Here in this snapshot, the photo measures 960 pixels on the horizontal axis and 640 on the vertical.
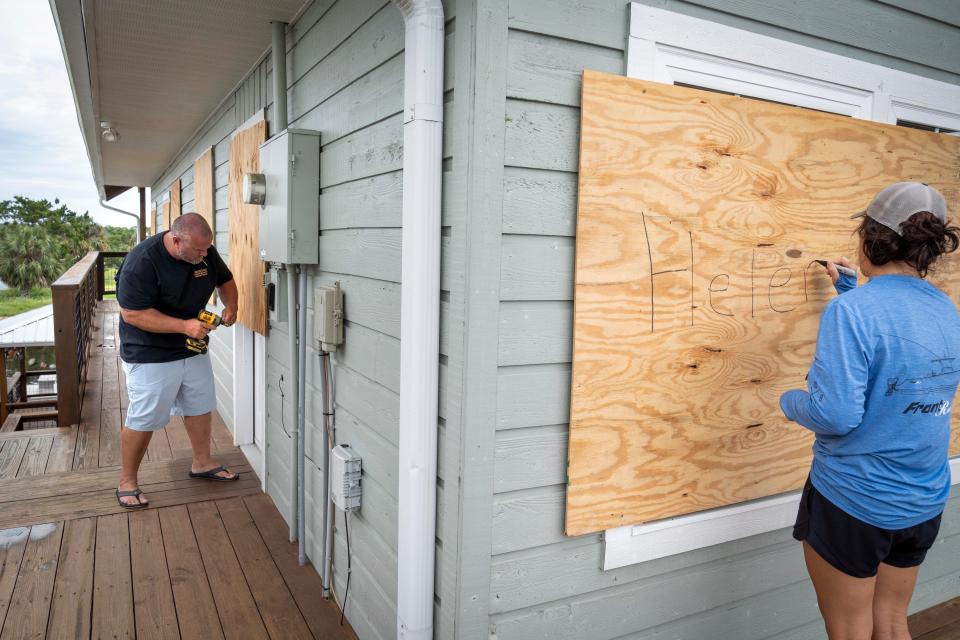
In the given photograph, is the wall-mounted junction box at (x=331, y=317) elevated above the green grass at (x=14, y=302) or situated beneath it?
elevated above

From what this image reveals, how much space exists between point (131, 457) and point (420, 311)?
2.60m

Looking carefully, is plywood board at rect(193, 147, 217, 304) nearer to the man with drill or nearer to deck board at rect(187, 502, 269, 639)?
the man with drill

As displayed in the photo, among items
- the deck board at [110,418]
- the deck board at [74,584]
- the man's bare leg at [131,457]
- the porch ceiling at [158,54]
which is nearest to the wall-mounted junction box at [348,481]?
the deck board at [74,584]

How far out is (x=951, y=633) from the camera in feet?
8.33

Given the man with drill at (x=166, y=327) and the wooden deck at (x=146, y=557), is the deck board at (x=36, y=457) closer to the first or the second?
the wooden deck at (x=146, y=557)

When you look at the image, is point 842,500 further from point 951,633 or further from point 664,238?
point 951,633

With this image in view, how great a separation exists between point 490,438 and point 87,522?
2653 millimetres

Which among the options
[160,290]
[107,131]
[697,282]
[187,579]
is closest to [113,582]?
[187,579]

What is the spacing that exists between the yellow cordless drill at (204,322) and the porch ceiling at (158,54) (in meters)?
1.43

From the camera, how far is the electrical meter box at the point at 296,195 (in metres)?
2.62

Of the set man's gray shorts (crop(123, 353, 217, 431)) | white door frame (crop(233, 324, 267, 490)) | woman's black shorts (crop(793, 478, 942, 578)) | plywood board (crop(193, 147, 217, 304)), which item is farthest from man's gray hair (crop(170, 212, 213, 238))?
woman's black shorts (crop(793, 478, 942, 578))

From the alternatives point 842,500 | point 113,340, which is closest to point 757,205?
point 842,500

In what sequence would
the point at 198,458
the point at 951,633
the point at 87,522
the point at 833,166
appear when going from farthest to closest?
the point at 198,458 < the point at 87,522 < the point at 951,633 < the point at 833,166

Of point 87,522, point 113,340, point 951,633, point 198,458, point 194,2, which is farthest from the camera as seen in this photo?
point 113,340
